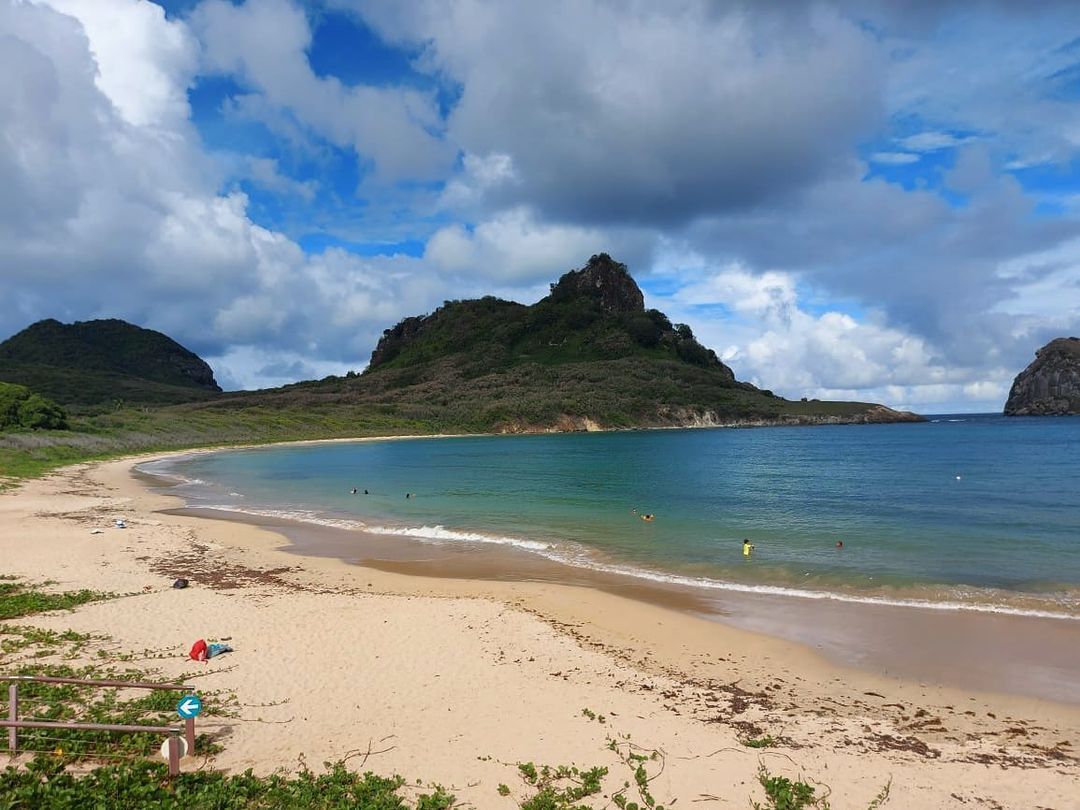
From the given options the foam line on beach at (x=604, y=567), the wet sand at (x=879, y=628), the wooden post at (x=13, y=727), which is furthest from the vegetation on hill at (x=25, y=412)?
the wooden post at (x=13, y=727)

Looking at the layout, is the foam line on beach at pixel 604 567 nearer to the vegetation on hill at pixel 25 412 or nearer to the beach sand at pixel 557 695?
the beach sand at pixel 557 695

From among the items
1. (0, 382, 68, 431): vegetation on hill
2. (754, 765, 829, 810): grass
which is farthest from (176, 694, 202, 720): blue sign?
(0, 382, 68, 431): vegetation on hill

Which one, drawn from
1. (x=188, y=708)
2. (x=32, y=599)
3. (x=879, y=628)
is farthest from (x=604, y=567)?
(x=32, y=599)

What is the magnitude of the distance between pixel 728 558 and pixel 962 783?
50.9ft

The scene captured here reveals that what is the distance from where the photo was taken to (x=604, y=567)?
22703mm

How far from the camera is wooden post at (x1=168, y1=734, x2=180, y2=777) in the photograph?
7.84m

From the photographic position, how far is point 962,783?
849 cm

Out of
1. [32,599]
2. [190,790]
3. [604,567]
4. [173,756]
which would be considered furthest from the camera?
[604,567]

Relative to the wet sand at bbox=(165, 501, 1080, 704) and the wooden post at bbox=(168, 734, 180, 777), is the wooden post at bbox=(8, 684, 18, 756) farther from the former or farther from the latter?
the wet sand at bbox=(165, 501, 1080, 704)

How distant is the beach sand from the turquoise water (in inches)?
182

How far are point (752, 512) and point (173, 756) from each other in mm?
32001

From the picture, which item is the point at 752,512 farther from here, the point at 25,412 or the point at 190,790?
the point at 25,412

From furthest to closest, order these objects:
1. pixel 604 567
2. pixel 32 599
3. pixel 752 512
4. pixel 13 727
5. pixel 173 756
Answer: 1. pixel 752 512
2. pixel 604 567
3. pixel 32 599
4. pixel 13 727
5. pixel 173 756

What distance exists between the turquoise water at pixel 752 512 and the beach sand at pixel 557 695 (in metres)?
4.62
